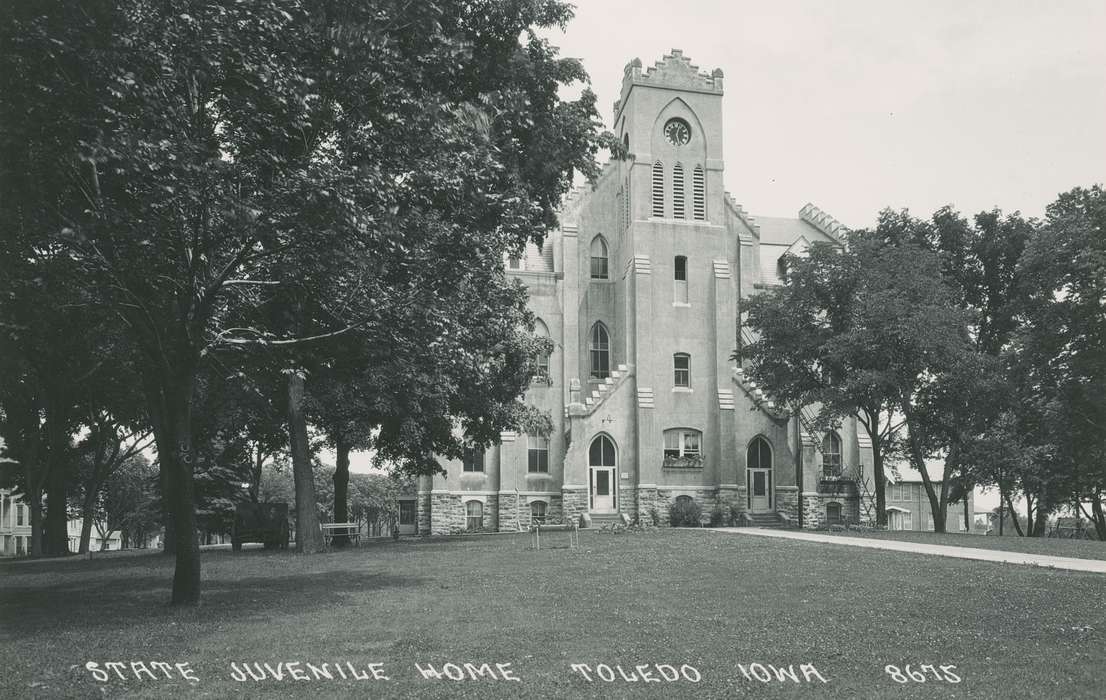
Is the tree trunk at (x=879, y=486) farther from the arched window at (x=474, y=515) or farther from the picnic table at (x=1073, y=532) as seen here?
the arched window at (x=474, y=515)

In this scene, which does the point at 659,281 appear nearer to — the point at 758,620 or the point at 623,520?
the point at 623,520

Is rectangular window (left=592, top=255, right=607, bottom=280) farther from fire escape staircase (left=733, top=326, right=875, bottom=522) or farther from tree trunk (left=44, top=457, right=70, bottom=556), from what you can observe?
tree trunk (left=44, top=457, right=70, bottom=556)

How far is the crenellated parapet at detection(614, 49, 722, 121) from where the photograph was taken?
4512 cm

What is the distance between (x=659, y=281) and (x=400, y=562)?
26302mm

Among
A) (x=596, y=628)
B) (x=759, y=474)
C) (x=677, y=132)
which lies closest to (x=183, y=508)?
(x=596, y=628)

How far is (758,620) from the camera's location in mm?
10516

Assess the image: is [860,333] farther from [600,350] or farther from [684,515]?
[600,350]

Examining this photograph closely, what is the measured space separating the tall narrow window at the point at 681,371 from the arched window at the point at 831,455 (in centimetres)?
861

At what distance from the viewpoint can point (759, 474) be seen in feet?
142

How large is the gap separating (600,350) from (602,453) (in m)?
6.40

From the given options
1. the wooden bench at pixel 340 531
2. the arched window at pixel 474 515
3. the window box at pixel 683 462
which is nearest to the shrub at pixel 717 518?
the window box at pixel 683 462

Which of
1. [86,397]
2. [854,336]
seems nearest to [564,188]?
[854,336]

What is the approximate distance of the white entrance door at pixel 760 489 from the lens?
43062 millimetres

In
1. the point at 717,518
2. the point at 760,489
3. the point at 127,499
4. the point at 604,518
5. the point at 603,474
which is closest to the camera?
the point at 717,518
